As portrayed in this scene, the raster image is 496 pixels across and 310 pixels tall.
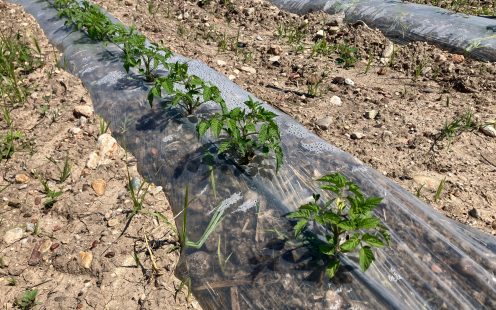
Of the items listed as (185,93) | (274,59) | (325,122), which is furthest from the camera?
(274,59)

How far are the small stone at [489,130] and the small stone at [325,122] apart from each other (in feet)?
3.55

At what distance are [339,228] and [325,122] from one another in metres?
1.47

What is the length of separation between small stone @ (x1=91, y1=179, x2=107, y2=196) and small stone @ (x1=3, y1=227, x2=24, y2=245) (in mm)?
423

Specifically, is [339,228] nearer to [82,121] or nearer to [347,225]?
[347,225]

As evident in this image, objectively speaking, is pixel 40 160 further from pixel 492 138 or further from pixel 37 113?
pixel 492 138

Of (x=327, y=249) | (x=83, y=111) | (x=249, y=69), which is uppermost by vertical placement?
(x=327, y=249)

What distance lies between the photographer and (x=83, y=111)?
2742 millimetres

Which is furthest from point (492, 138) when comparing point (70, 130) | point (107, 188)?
Answer: point (70, 130)

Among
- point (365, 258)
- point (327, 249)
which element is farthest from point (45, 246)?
point (365, 258)

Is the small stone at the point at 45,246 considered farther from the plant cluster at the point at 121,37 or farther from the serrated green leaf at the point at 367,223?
the serrated green leaf at the point at 367,223

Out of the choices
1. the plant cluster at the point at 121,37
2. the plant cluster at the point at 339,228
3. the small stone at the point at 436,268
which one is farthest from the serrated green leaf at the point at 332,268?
the plant cluster at the point at 121,37

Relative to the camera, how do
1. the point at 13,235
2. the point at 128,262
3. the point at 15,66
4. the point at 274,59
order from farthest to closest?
1. the point at 274,59
2. the point at 15,66
3. the point at 13,235
4. the point at 128,262

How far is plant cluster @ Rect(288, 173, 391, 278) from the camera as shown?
1474 mm

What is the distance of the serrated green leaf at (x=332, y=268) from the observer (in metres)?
1.50
